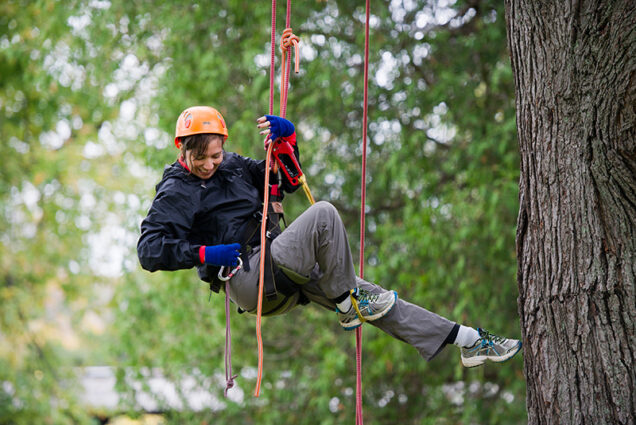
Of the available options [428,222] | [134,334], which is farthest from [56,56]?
[428,222]

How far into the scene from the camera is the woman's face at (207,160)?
123 inches

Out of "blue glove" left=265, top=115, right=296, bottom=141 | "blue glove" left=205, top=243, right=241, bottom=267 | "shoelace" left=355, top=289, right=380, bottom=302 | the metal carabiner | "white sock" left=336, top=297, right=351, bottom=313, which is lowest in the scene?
"white sock" left=336, top=297, right=351, bottom=313

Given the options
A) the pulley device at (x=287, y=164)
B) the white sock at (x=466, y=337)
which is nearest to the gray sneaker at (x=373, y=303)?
the white sock at (x=466, y=337)

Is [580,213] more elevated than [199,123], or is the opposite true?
[199,123]

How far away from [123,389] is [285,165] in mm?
4822

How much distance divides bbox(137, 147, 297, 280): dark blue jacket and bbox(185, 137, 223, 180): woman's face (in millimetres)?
31

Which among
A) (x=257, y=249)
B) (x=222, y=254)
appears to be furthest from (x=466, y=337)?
(x=222, y=254)

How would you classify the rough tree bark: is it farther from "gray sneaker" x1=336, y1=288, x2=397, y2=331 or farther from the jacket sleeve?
the jacket sleeve

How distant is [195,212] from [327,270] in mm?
573

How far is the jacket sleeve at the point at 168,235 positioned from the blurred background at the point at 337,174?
279cm

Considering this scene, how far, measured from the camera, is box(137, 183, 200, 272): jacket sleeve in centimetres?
292

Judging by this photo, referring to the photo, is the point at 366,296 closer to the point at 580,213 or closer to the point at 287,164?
the point at 287,164

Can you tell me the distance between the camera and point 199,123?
3.12 metres

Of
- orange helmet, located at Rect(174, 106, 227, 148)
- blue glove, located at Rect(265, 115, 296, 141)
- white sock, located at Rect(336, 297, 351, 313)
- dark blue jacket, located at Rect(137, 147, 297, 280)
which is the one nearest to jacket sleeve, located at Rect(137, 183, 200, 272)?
dark blue jacket, located at Rect(137, 147, 297, 280)
